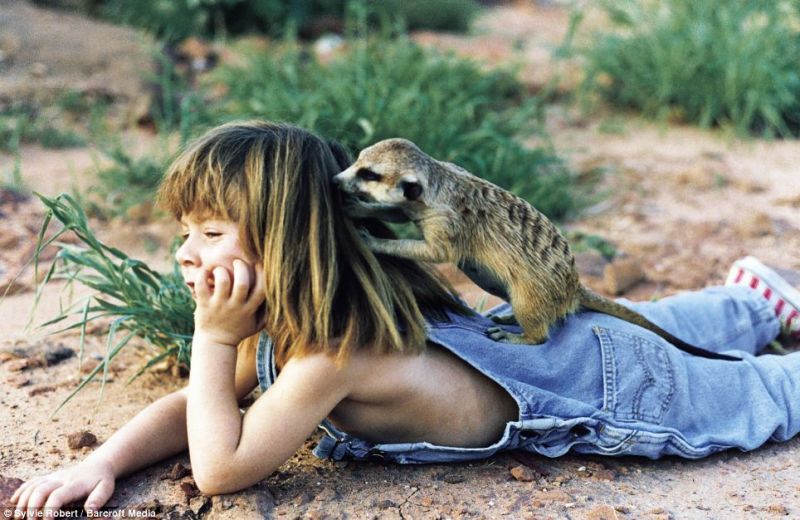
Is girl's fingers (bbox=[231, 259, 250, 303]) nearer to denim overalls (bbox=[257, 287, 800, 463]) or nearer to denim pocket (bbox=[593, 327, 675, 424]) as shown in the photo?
denim overalls (bbox=[257, 287, 800, 463])

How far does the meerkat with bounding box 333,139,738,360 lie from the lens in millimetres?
2166

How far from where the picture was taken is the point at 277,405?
6.64 feet

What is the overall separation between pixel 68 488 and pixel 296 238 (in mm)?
797

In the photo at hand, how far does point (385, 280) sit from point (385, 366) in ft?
0.68

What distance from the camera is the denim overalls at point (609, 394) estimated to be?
2268 mm

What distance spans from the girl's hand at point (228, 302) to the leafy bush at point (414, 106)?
1.54 m

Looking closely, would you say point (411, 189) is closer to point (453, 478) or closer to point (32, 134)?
point (453, 478)

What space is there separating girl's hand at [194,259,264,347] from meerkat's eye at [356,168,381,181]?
339 mm

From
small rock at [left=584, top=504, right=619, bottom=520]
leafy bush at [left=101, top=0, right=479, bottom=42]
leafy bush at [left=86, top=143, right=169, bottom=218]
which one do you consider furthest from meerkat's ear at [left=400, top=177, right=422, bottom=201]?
leafy bush at [left=101, top=0, right=479, bottom=42]

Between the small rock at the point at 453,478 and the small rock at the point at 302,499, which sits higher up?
the small rock at the point at 453,478

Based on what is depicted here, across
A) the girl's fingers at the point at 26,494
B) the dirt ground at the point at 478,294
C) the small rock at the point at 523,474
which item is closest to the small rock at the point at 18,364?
the dirt ground at the point at 478,294

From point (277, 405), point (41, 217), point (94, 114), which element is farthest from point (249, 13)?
point (277, 405)

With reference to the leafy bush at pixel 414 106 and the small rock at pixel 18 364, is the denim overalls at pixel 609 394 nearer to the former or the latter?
the small rock at pixel 18 364

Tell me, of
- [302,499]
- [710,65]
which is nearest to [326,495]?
[302,499]
